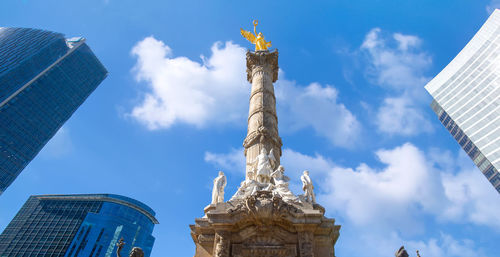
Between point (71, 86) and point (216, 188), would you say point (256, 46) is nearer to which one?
point (216, 188)

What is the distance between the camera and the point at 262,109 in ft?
49.2

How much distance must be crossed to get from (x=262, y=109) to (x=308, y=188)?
5576 millimetres

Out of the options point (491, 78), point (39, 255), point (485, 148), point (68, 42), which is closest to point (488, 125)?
point (485, 148)

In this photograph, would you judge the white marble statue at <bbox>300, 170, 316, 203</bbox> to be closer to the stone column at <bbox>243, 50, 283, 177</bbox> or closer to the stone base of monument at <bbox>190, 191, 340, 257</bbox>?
the stone base of monument at <bbox>190, 191, 340, 257</bbox>

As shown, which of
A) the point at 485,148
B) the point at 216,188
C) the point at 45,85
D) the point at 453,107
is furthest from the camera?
the point at 45,85

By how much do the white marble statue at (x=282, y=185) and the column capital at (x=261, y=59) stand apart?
8870 mm

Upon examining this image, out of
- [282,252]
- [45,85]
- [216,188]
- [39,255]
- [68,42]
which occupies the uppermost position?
[68,42]

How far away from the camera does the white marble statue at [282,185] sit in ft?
32.6

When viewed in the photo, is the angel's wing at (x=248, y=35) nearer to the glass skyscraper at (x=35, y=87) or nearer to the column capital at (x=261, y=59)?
the column capital at (x=261, y=59)

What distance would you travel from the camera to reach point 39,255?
187 ft

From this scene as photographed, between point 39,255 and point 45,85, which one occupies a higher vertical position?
point 45,85

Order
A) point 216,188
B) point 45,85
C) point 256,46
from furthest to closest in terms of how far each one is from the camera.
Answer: point 45,85
point 256,46
point 216,188

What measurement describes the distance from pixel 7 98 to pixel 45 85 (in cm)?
836

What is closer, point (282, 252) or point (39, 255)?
point (282, 252)
